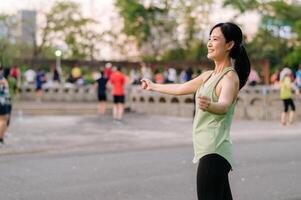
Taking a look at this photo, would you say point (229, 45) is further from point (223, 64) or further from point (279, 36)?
point (279, 36)

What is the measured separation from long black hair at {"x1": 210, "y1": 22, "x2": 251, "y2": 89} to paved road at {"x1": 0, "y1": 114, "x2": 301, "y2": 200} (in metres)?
3.14

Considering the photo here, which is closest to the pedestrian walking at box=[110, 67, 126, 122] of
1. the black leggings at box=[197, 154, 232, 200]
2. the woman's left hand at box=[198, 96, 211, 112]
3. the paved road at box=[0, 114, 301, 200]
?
the paved road at box=[0, 114, 301, 200]

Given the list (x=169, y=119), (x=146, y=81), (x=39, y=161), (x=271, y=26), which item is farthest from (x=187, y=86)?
(x=271, y=26)

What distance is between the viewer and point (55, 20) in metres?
41.7

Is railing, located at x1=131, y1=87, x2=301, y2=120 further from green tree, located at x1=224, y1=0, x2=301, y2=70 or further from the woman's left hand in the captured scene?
green tree, located at x1=224, y1=0, x2=301, y2=70

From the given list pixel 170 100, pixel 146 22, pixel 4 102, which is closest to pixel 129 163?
pixel 4 102

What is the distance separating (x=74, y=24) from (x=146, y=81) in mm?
38503

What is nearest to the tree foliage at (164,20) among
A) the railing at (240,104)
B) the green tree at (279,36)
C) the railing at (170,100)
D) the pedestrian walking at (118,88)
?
the green tree at (279,36)

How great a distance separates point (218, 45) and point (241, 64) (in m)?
0.22

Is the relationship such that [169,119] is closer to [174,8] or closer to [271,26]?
[174,8]

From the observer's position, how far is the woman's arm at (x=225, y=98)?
11.0 ft

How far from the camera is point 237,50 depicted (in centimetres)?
381

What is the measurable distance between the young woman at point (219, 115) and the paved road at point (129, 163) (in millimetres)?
2982

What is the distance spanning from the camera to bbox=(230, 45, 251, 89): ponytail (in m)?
3.82
